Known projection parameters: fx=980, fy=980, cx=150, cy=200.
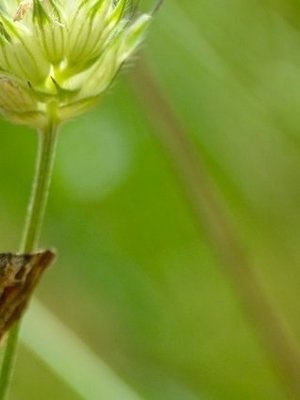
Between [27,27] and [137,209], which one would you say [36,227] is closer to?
[27,27]

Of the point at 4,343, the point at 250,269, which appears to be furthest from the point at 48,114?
the point at 250,269

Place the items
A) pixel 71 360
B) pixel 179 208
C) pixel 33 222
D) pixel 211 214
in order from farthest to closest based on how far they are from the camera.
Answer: pixel 179 208
pixel 211 214
pixel 71 360
pixel 33 222

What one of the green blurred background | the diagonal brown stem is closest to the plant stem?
the diagonal brown stem

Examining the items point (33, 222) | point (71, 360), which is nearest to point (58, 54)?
point (33, 222)

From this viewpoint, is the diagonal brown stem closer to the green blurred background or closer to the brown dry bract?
the green blurred background

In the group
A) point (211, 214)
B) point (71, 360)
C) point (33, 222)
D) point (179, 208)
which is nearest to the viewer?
point (33, 222)

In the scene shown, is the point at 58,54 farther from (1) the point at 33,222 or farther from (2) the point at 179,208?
(2) the point at 179,208

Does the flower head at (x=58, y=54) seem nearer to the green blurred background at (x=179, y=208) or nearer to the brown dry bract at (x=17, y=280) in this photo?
the brown dry bract at (x=17, y=280)
